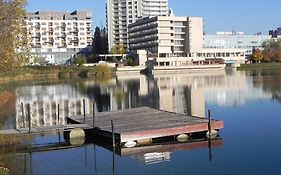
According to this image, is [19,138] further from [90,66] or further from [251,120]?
[90,66]

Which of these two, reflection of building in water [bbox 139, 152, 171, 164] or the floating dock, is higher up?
the floating dock

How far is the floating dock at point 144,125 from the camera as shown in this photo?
3117 cm

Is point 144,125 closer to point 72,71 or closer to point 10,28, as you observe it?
point 10,28

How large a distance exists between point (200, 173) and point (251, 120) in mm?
20134

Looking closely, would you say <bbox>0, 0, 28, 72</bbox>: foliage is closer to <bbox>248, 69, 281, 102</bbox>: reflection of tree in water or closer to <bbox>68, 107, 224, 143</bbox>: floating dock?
<bbox>68, 107, 224, 143</bbox>: floating dock

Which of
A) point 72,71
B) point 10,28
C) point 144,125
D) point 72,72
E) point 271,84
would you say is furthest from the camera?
point 72,72

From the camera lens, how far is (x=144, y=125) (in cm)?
3397

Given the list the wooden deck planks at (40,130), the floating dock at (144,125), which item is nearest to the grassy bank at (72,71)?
the floating dock at (144,125)

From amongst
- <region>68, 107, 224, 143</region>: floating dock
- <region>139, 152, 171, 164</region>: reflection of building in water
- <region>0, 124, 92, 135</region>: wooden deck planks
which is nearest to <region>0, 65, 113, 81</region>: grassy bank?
<region>68, 107, 224, 143</region>: floating dock

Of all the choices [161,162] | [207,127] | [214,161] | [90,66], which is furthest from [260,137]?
[90,66]

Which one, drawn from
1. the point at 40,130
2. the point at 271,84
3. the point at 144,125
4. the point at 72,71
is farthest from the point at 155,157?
the point at 72,71

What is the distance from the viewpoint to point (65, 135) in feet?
117

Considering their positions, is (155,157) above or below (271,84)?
below

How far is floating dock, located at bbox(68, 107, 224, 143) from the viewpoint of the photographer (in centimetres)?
3117
